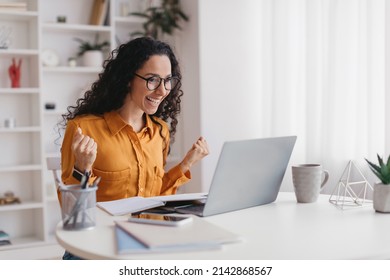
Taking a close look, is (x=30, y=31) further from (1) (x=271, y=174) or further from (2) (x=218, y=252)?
(2) (x=218, y=252)

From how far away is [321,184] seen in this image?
5.24 feet

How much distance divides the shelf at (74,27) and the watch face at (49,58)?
18 centimetres

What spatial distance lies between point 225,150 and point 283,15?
91.1 inches

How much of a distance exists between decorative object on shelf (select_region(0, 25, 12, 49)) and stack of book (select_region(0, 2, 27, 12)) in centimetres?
22

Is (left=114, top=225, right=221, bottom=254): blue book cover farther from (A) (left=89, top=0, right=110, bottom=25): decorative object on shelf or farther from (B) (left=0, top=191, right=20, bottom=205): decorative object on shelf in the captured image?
(A) (left=89, top=0, right=110, bottom=25): decorative object on shelf

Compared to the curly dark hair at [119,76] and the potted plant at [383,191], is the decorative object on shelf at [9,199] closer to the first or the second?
the curly dark hair at [119,76]

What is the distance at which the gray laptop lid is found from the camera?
1299 millimetres

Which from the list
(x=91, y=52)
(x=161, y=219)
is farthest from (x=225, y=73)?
(x=161, y=219)

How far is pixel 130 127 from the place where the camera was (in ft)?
6.16

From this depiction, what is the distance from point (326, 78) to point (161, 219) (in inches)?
83.2

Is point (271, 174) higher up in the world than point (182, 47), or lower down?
lower down

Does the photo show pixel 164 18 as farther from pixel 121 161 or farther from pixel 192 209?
pixel 192 209

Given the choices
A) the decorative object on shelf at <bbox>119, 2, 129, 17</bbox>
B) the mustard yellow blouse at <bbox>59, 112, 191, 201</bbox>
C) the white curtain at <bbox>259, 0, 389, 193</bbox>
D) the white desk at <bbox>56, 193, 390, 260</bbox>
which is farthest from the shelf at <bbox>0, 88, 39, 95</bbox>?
the white desk at <bbox>56, 193, 390, 260</bbox>

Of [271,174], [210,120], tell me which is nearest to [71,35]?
[210,120]
